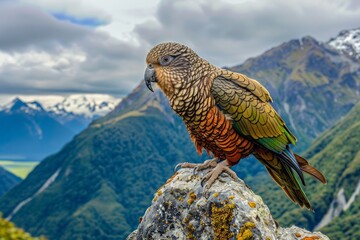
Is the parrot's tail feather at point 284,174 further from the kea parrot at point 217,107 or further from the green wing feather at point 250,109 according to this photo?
the green wing feather at point 250,109

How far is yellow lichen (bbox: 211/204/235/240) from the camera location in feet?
34.3

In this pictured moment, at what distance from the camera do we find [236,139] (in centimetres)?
1124

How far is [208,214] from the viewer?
35.9ft

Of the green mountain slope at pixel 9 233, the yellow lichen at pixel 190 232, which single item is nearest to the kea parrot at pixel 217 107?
the yellow lichen at pixel 190 232

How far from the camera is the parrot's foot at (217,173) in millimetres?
11367

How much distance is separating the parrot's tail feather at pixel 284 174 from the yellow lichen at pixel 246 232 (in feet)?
7.79

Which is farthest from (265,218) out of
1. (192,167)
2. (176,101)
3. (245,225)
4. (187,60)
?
(187,60)

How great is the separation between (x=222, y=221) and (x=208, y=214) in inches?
19.0

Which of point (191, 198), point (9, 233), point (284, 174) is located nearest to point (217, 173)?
point (191, 198)

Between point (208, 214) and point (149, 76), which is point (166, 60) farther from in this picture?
point (208, 214)

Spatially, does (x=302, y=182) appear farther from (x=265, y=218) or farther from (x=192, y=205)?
(x=192, y=205)

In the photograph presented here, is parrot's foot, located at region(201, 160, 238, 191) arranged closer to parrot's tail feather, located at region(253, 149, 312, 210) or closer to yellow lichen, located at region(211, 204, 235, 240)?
yellow lichen, located at region(211, 204, 235, 240)

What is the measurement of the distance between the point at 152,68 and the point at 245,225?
14.3 ft

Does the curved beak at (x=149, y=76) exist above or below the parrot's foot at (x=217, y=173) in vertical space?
above
